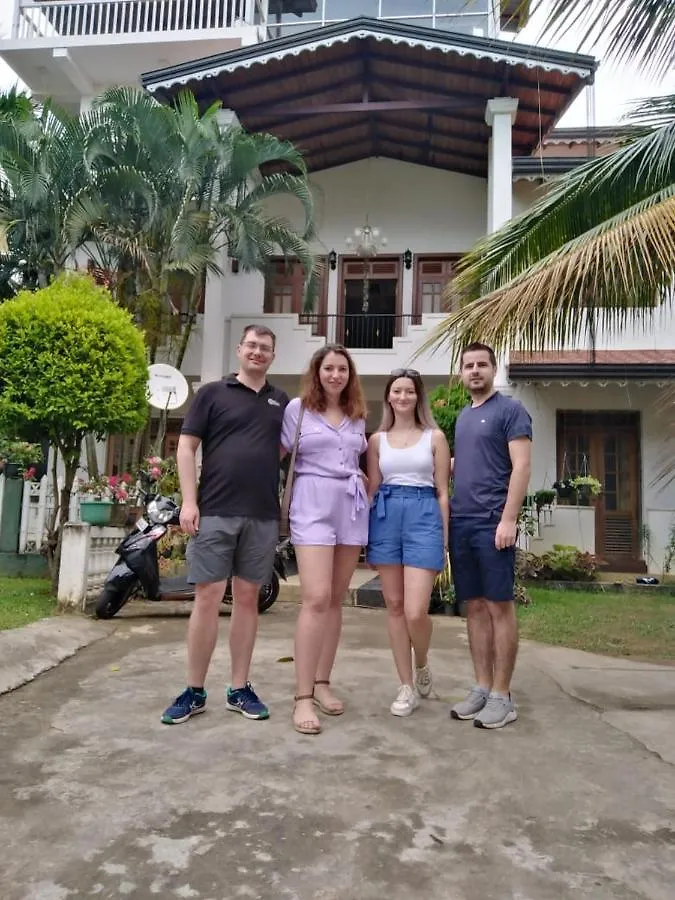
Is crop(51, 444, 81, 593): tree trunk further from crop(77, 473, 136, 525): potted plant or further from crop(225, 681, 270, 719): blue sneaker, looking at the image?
crop(225, 681, 270, 719): blue sneaker

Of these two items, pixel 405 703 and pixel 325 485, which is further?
pixel 405 703

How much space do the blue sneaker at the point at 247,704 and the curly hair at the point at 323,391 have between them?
52.0 inches

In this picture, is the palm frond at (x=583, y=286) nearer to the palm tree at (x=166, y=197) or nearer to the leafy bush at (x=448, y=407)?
the leafy bush at (x=448, y=407)

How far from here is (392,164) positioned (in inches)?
522

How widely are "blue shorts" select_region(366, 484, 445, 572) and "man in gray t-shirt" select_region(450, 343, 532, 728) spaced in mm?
114

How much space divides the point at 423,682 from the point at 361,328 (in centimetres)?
1044

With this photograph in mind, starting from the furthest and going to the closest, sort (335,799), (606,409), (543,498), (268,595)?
(606,409) < (543,498) < (268,595) < (335,799)

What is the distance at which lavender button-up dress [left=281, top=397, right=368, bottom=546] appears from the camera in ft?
10.2

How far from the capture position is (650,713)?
341 cm

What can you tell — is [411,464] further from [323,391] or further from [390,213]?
[390,213]

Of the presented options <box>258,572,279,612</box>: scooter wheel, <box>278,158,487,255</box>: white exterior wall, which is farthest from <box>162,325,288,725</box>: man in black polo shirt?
<box>278,158,487,255</box>: white exterior wall

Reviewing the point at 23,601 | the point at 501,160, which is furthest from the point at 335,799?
the point at 501,160

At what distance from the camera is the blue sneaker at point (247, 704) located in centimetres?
312

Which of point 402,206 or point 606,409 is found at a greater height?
point 402,206
